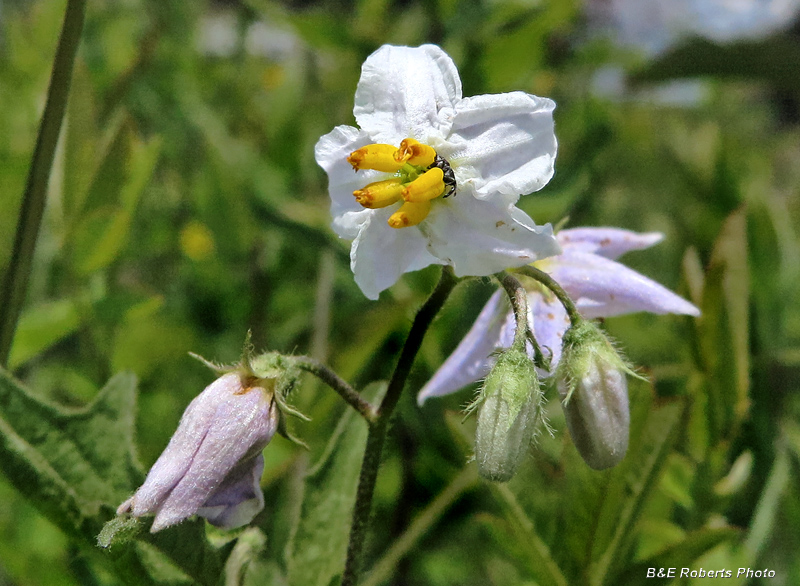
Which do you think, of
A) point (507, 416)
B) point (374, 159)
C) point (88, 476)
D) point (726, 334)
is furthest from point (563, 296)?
point (88, 476)

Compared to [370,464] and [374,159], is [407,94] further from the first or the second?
[370,464]

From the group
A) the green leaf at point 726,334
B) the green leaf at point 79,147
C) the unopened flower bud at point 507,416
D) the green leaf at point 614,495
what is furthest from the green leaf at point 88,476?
the green leaf at point 726,334

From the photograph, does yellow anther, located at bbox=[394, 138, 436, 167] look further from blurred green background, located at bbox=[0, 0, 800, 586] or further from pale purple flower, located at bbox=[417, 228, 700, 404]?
blurred green background, located at bbox=[0, 0, 800, 586]

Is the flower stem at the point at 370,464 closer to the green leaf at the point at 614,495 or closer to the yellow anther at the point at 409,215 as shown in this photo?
the yellow anther at the point at 409,215

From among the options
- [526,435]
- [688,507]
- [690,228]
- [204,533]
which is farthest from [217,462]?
[690,228]

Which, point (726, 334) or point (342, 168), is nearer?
point (342, 168)

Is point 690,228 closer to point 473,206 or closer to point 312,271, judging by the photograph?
point 312,271
